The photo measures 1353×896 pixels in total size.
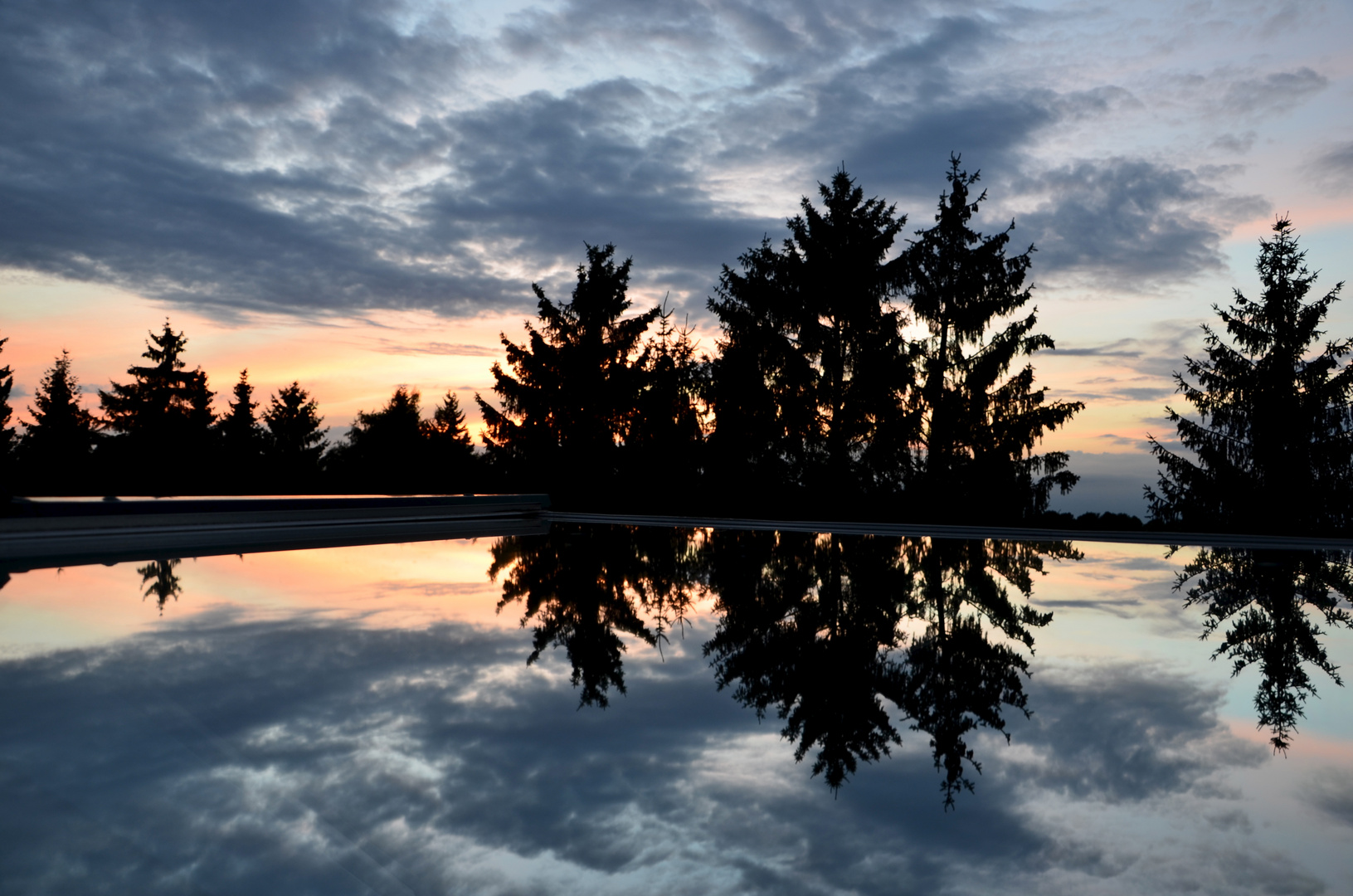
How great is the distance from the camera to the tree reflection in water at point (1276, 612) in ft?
11.1

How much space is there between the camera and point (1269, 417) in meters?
21.7

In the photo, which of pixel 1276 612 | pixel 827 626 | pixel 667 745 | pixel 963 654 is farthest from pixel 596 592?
pixel 1276 612

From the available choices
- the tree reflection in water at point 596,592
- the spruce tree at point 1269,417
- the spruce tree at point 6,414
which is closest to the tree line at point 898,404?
the spruce tree at point 1269,417

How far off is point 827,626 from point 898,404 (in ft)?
59.0

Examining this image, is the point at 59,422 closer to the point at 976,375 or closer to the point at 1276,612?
the point at 976,375

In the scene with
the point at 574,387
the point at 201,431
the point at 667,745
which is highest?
the point at 574,387

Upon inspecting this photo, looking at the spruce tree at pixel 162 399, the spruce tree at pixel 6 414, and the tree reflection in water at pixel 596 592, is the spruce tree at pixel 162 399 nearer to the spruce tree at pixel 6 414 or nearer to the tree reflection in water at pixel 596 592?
the spruce tree at pixel 6 414

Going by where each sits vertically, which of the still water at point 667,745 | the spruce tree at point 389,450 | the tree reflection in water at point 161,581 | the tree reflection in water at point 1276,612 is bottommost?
the tree reflection in water at point 161,581

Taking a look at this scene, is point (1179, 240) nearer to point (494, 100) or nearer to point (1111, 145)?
point (1111, 145)

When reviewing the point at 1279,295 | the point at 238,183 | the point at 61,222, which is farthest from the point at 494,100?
the point at 1279,295

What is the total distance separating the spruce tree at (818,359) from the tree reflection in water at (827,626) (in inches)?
505

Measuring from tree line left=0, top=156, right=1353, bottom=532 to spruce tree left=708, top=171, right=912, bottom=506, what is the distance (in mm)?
58

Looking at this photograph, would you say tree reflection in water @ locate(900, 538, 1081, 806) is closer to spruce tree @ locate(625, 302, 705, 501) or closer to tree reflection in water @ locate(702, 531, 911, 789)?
tree reflection in water @ locate(702, 531, 911, 789)

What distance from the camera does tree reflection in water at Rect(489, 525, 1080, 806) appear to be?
9.67 feet
